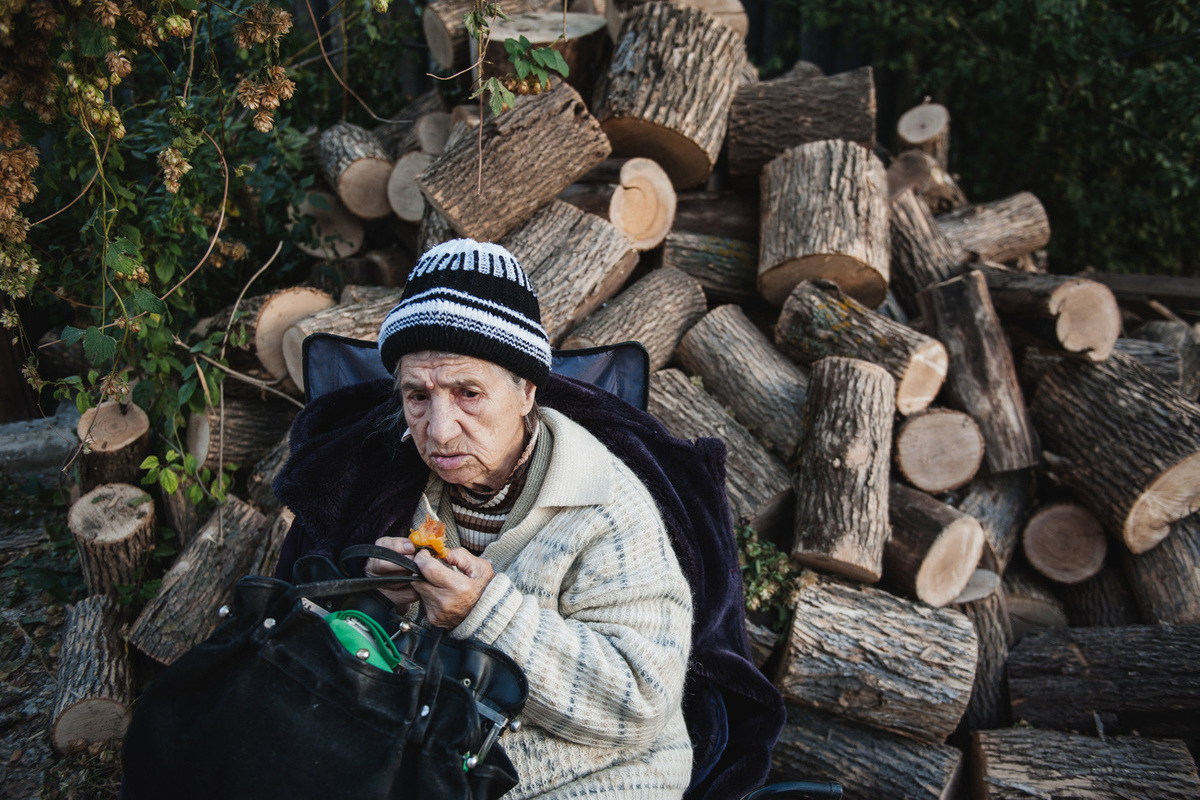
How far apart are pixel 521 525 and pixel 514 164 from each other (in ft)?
6.64

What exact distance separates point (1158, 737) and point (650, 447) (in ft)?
7.43

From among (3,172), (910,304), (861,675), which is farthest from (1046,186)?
(3,172)

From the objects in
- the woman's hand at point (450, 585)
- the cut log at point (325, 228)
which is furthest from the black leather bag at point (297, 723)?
the cut log at point (325, 228)

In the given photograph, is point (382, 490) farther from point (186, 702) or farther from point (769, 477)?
point (769, 477)

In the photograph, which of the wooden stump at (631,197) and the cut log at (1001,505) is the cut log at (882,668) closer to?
the cut log at (1001,505)

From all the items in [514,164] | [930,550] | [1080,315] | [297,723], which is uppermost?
[1080,315]

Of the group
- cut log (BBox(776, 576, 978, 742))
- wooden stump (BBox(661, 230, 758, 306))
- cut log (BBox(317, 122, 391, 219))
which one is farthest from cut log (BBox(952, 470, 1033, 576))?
cut log (BBox(317, 122, 391, 219))

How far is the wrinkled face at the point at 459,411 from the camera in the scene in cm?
188

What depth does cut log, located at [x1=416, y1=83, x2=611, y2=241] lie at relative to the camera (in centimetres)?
341

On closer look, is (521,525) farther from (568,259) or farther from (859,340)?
(859,340)

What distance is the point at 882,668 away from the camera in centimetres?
284

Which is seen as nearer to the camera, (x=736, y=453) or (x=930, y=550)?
(x=930, y=550)

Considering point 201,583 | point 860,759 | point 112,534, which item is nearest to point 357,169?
point 112,534

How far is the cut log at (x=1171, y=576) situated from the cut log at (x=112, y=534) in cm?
407
